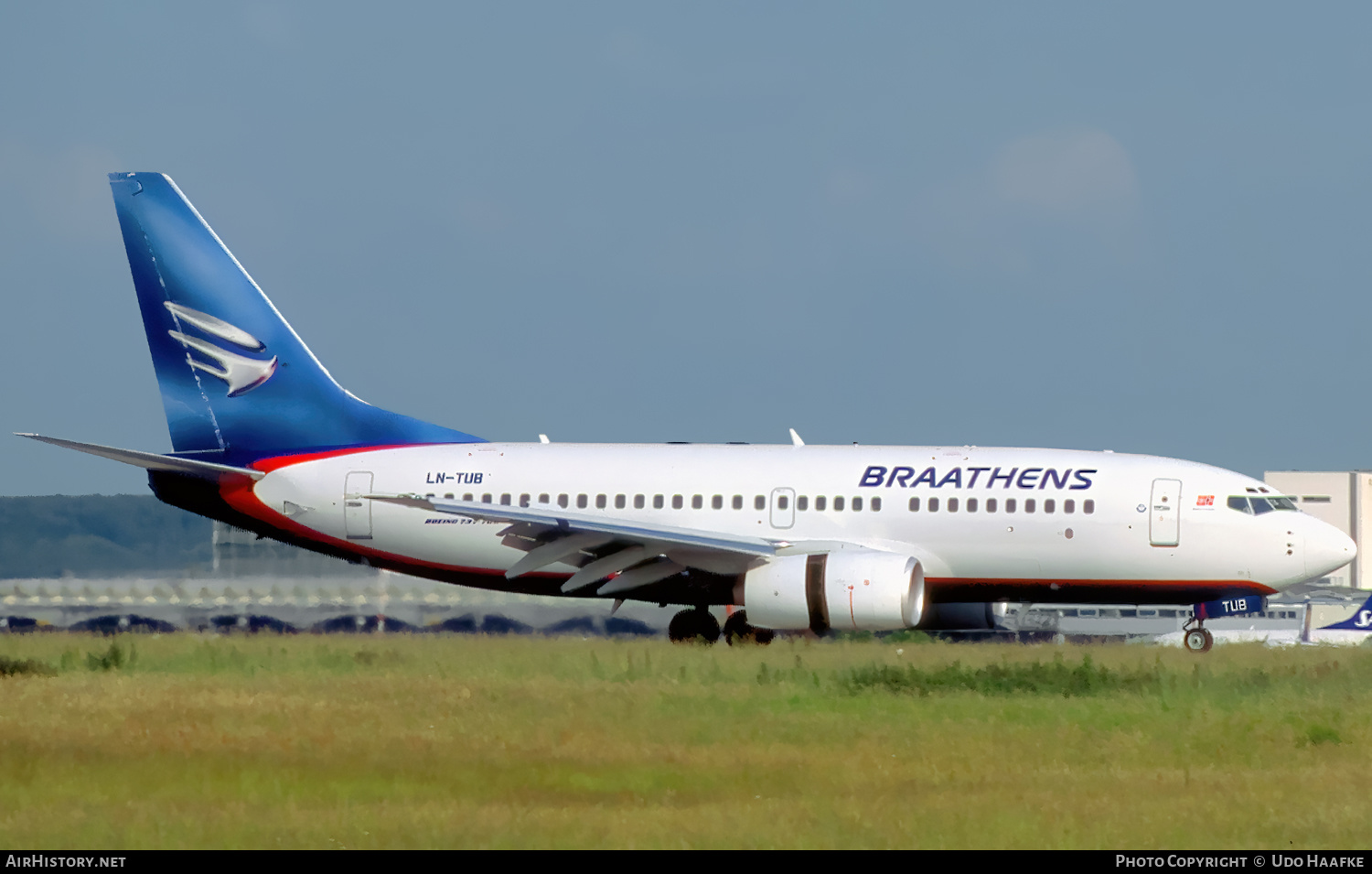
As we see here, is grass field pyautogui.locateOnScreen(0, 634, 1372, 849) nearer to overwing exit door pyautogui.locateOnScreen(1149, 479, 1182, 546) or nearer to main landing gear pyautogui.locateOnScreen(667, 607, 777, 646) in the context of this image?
overwing exit door pyautogui.locateOnScreen(1149, 479, 1182, 546)

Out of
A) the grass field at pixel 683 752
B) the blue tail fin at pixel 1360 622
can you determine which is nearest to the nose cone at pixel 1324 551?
the grass field at pixel 683 752

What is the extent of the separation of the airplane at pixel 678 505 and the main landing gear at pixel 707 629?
4 cm

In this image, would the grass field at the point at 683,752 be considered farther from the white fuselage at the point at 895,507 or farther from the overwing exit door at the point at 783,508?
the overwing exit door at the point at 783,508

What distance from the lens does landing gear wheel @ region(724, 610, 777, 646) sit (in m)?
29.7

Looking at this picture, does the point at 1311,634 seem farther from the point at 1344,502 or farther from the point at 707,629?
the point at 1344,502

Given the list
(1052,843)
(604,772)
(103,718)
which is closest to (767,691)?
(604,772)

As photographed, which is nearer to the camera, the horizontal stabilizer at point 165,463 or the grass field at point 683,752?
the grass field at point 683,752

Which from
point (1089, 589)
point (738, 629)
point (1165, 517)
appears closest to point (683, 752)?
point (1089, 589)

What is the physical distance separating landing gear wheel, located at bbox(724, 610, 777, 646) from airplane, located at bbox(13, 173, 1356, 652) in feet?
0.12

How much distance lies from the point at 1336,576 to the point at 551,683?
70.5 m

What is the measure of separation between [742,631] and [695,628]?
2.73 feet

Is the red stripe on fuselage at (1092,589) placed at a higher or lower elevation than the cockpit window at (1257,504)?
lower

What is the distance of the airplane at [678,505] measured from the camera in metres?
27.4
